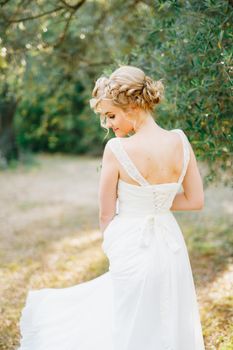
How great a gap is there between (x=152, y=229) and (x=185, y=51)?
6.46 ft

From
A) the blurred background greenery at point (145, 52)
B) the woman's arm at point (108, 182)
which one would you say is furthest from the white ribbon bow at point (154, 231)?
the blurred background greenery at point (145, 52)

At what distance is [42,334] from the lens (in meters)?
3.89

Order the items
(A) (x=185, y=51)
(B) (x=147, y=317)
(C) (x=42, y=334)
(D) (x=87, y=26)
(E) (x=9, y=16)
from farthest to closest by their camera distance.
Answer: (D) (x=87, y=26) → (E) (x=9, y=16) → (A) (x=185, y=51) → (C) (x=42, y=334) → (B) (x=147, y=317)

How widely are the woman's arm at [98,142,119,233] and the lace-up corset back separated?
4 centimetres

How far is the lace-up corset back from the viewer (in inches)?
119

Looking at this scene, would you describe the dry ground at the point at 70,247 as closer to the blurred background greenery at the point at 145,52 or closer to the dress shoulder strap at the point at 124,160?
the blurred background greenery at the point at 145,52

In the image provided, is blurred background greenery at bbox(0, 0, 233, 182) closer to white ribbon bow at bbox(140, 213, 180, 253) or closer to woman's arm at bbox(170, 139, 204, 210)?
woman's arm at bbox(170, 139, 204, 210)

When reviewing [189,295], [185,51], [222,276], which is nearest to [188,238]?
[222,276]

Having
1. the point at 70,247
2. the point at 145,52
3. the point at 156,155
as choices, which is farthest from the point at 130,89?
the point at 70,247

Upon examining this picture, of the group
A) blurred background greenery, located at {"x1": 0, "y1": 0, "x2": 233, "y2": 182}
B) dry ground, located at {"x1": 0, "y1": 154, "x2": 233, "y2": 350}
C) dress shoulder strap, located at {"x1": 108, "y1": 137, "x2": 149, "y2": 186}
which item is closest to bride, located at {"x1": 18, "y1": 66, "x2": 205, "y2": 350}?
dress shoulder strap, located at {"x1": 108, "y1": 137, "x2": 149, "y2": 186}

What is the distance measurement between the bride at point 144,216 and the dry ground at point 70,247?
1.15 metres

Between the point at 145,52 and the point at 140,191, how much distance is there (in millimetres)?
2584

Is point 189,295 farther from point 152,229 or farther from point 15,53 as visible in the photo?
point 15,53

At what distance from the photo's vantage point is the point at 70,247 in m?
7.62
